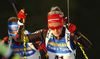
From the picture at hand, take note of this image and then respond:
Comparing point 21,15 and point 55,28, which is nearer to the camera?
point 55,28

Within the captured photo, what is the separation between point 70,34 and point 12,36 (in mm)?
1110

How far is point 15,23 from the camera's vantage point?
2.54 m

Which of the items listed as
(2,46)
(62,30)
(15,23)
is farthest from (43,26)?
(62,30)

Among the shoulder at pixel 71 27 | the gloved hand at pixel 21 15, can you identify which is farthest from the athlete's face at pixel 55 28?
the gloved hand at pixel 21 15

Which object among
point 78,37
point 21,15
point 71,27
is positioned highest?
point 21,15

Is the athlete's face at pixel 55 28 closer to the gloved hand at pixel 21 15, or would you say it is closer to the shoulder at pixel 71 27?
the shoulder at pixel 71 27

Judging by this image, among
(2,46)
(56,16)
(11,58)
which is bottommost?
(11,58)

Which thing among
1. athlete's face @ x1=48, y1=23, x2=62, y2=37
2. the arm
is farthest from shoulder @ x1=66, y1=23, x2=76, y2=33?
athlete's face @ x1=48, y1=23, x2=62, y2=37

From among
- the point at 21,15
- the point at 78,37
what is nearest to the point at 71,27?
the point at 78,37

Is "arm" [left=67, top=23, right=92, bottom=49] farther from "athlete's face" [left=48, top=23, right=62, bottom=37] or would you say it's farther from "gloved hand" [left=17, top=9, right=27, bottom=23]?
"gloved hand" [left=17, top=9, right=27, bottom=23]

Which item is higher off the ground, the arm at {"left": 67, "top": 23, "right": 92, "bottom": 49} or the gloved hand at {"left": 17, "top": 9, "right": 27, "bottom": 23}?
the gloved hand at {"left": 17, "top": 9, "right": 27, "bottom": 23}

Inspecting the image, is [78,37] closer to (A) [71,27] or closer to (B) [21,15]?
(A) [71,27]

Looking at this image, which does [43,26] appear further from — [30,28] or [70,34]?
[70,34]

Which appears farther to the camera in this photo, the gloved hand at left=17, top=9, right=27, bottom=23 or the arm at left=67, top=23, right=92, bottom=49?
the gloved hand at left=17, top=9, right=27, bottom=23
